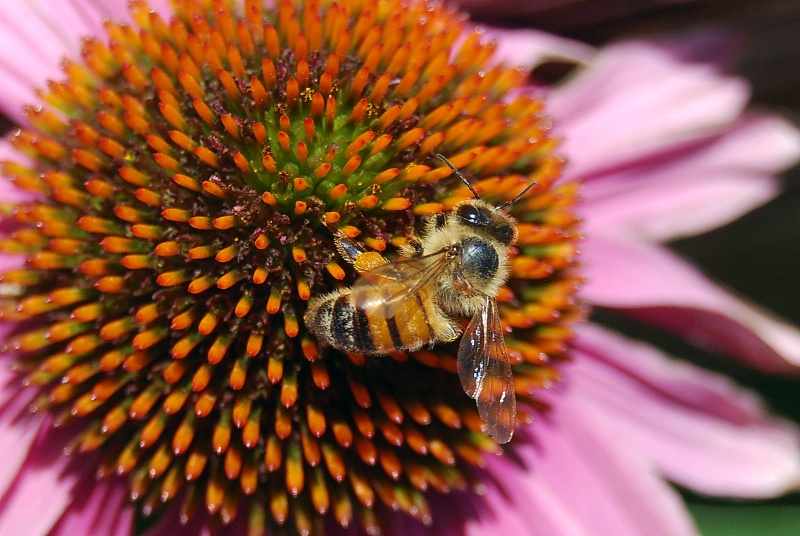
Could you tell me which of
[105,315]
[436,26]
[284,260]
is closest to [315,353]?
[284,260]

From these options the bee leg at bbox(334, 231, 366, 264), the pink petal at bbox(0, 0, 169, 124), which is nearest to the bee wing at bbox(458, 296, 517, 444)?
the bee leg at bbox(334, 231, 366, 264)

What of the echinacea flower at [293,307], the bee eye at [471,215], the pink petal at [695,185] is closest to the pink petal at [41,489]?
the echinacea flower at [293,307]

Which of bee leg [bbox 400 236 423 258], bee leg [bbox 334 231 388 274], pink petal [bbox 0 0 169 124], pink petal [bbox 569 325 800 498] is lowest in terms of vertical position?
pink petal [bbox 569 325 800 498]

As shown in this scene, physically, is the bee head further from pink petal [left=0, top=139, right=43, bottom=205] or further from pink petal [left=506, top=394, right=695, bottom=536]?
pink petal [left=0, top=139, right=43, bottom=205]

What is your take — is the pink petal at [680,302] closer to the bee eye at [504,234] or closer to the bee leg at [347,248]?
the bee eye at [504,234]

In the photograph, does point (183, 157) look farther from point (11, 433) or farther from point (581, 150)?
point (581, 150)

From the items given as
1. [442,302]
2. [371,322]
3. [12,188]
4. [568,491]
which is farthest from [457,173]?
[12,188]
